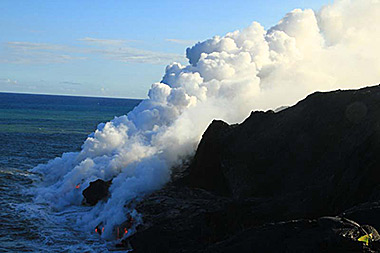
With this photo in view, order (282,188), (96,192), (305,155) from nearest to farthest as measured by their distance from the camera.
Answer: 1. (282,188)
2. (305,155)
3. (96,192)

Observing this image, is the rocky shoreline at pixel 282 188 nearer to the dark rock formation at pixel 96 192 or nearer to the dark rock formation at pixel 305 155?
the dark rock formation at pixel 305 155

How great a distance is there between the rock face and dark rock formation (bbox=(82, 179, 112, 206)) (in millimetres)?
6701

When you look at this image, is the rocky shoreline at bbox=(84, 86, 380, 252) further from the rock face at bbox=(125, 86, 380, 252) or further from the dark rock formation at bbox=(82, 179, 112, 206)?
the dark rock formation at bbox=(82, 179, 112, 206)

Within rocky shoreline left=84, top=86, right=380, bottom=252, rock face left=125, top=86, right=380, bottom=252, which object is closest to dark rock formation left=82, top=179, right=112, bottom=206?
rocky shoreline left=84, top=86, right=380, bottom=252

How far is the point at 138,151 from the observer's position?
43188 mm

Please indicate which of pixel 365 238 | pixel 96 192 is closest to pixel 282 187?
pixel 365 238

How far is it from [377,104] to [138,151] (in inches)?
967

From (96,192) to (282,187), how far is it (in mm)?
16839

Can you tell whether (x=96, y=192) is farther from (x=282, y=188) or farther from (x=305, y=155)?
(x=305, y=155)

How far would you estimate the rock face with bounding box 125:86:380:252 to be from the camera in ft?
41.9

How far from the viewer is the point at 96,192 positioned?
1437 inches

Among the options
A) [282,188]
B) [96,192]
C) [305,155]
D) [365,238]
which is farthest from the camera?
[96,192]

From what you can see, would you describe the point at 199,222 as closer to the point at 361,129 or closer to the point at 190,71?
the point at 361,129

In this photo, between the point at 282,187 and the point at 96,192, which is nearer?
the point at 282,187
